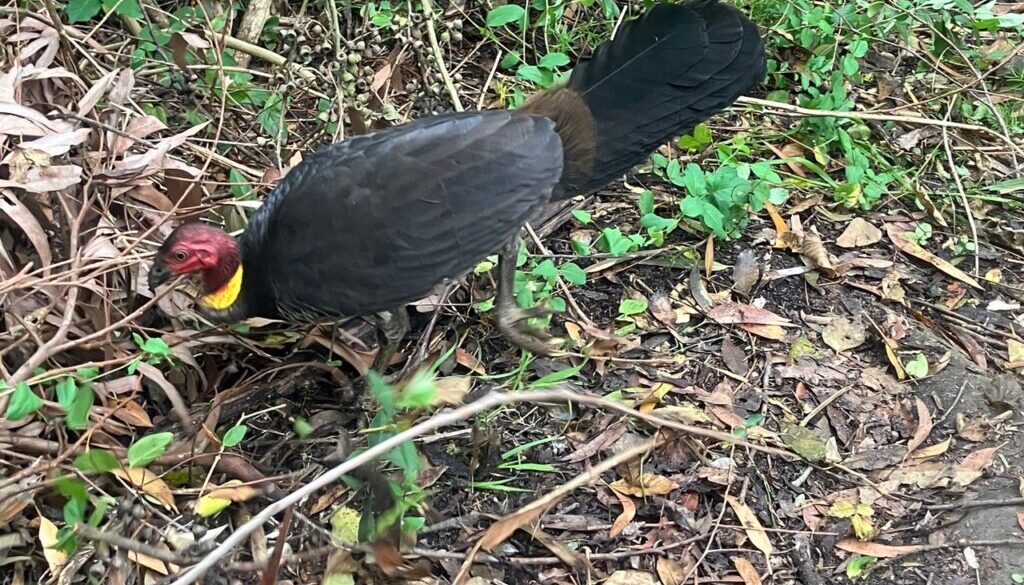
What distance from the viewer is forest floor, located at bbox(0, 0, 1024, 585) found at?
2125 millimetres

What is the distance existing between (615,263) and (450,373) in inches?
26.8

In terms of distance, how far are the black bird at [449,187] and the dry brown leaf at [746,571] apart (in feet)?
2.55

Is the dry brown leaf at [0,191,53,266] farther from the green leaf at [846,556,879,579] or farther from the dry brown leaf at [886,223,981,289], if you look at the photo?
the dry brown leaf at [886,223,981,289]

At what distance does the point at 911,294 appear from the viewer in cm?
299

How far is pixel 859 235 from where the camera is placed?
3.16 metres

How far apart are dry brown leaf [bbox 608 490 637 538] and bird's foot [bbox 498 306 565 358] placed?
48 cm

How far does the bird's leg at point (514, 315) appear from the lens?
2.64m

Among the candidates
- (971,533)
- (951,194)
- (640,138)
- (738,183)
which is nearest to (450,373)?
(640,138)

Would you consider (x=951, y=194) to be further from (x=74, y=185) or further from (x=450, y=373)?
(x=74, y=185)

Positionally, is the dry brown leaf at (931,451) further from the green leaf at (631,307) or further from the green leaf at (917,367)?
the green leaf at (631,307)

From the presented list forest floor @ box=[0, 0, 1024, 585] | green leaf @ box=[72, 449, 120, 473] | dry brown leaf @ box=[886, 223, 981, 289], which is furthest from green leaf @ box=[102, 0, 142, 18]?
dry brown leaf @ box=[886, 223, 981, 289]

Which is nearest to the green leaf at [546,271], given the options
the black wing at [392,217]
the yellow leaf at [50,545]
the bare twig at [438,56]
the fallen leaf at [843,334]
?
the black wing at [392,217]

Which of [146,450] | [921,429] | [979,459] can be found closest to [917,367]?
[921,429]

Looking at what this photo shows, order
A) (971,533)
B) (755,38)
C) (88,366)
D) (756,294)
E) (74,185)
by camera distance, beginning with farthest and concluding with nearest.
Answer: (756,294), (755,38), (74,185), (971,533), (88,366)
